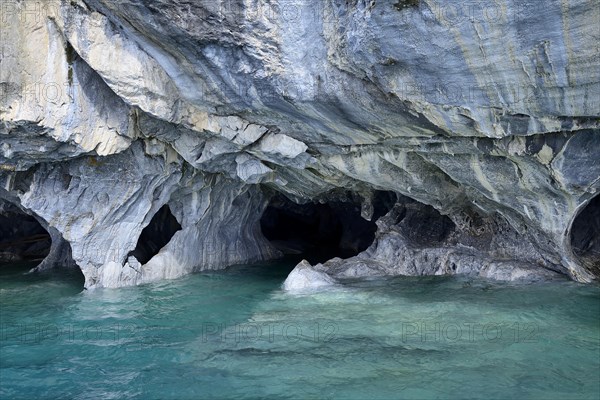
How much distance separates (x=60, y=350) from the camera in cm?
899

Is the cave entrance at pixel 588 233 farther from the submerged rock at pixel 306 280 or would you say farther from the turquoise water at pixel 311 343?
the submerged rock at pixel 306 280

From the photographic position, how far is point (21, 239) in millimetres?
21047

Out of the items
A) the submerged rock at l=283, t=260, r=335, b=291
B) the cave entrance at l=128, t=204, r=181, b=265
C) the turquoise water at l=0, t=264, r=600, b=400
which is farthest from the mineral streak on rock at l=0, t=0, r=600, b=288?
the cave entrance at l=128, t=204, r=181, b=265

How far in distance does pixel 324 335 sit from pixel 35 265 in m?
12.7

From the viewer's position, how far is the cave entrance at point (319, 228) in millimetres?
22016

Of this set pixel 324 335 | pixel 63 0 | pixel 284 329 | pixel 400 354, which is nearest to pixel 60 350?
pixel 284 329

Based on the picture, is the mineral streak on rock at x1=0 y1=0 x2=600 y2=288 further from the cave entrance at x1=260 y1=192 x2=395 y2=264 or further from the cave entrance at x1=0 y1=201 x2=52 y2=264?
the cave entrance at x1=0 y1=201 x2=52 y2=264

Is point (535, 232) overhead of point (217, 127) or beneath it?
beneath

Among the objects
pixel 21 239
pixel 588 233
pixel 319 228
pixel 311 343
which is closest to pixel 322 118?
pixel 311 343

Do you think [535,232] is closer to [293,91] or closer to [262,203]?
[293,91]

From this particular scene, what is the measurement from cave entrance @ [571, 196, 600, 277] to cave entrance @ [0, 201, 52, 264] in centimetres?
1661

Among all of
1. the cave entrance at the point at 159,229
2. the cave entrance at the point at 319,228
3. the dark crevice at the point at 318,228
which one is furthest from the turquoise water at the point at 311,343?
the dark crevice at the point at 318,228

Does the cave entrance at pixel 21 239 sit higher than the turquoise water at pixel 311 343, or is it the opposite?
the cave entrance at pixel 21 239

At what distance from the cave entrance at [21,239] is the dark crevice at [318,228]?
28.2ft
